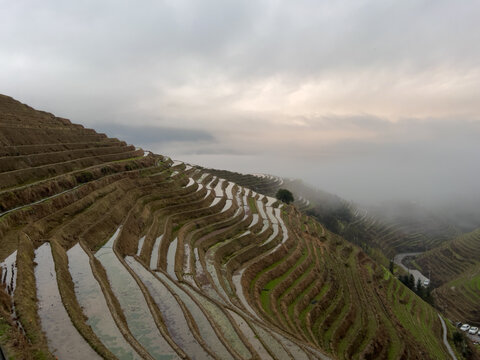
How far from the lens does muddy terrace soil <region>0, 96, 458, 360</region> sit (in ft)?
47.0

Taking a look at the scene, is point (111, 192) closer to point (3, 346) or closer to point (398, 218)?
point (3, 346)

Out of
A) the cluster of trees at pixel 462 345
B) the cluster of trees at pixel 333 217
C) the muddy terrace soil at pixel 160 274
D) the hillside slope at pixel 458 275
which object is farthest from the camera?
the cluster of trees at pixel 333 217

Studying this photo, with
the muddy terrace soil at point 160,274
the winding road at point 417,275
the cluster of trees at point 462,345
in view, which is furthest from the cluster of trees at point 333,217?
the cluster of trees at point 462,345

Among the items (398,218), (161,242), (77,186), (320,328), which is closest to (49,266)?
(161,242)

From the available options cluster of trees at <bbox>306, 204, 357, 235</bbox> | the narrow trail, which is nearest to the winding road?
the narrow trail

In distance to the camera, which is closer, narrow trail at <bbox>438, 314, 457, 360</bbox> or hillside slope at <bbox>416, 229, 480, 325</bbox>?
narrow trail at <bbox>438, 314, 457, 360</bbox>

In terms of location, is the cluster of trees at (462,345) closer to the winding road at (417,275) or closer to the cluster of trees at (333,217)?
the winding road at (417,275)

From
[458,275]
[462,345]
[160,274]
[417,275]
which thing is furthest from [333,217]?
[160,274]

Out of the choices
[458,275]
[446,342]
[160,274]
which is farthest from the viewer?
[458,275]

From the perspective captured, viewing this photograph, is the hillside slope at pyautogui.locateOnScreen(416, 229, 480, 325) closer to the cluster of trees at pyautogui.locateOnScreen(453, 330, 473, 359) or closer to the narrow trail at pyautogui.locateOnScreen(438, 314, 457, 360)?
the narrow trail at pyautogui.locateOnScreen(438, 314, 457, 360)

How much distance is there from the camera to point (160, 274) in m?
23.3

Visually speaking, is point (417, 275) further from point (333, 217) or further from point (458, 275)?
point (333, 217)

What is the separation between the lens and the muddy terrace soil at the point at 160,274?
47.0ft

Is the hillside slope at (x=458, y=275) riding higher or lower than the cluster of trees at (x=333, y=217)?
lower
